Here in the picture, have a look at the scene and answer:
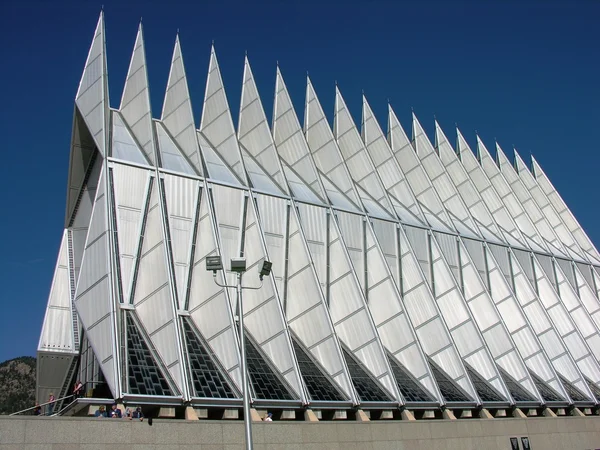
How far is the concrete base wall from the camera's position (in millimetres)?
17538

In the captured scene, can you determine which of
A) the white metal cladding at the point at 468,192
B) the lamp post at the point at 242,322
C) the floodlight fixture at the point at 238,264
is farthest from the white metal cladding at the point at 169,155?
the white metal cladding at the point at 468,192

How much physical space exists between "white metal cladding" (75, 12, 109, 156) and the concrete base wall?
45.5 ft

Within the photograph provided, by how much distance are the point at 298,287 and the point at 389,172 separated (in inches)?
598

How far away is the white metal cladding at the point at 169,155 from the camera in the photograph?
103 ft

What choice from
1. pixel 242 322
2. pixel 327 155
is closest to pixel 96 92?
pixel 327 155

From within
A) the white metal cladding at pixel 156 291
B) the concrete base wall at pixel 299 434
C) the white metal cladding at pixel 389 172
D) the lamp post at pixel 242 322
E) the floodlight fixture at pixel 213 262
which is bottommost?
the concrete base wall at pixel 299 434

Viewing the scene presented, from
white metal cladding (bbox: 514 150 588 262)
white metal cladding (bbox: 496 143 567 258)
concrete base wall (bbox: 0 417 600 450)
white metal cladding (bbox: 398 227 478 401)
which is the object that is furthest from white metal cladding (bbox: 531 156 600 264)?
concrete base wall (bbox: 0 417 600 450)

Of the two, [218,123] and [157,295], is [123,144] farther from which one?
[157,295]

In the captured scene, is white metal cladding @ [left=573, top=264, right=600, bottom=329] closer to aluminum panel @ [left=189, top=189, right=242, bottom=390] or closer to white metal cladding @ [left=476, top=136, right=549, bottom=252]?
white metal cladding @ [left=476, top=136, right=549, bottom=252]

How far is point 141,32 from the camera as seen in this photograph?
1378 inches

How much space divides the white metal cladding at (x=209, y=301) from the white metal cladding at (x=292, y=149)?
23.0ft

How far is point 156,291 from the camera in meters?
25.9

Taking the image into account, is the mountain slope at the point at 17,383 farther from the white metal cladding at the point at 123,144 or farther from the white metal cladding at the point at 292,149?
the white metal cladding at the point at 123,144

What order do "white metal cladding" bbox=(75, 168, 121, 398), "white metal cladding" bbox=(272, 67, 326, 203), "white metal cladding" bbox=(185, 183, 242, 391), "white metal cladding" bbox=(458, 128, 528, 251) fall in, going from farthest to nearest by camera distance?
"white metal cladding" bbox=(458, 128, 528, 251)
"white metal cladding" bbox=(272, 67, 326, 203)
"white metal cladding" bbox=(185, 183, 242, 391)
"white metal cladding" bbox=(75, 168, 121, 398)
